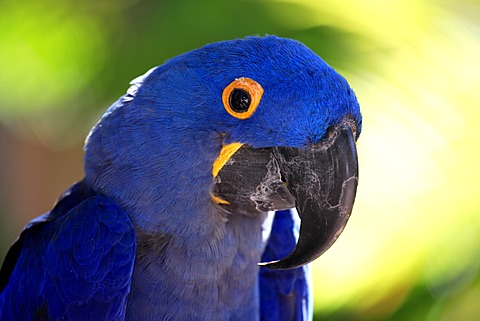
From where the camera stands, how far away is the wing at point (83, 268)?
153 centimetres

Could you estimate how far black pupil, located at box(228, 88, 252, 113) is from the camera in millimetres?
1431

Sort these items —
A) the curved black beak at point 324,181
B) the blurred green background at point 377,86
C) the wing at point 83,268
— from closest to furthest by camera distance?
the curved black beak at point 324,181 → the wing at point 83,268 → the blurred green background at point 377,86

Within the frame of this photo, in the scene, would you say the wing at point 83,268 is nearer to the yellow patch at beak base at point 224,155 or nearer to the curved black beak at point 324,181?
the yellow patch at beak base at point 224,155

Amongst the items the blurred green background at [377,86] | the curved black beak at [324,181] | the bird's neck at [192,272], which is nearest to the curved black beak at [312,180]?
the curved black beak at [324,181]

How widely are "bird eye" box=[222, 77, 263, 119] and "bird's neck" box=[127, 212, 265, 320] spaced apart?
267mm

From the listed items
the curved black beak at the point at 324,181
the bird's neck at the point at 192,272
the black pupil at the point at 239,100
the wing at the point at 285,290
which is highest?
the black pupil at the point at 239,100

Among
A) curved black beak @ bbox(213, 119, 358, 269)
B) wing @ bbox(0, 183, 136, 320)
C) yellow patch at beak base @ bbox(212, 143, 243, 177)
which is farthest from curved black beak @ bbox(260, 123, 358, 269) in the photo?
wing @ bbox(0, 183, 136, 320)

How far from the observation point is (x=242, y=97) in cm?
144

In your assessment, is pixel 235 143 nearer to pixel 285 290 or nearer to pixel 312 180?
pixel 312 180

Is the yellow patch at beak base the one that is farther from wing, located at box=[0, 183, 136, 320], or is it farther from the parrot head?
wing, located at box=[0, 183, 136, 320]

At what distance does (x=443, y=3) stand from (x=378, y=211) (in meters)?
0.88

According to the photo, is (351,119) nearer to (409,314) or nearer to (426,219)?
(426,219)

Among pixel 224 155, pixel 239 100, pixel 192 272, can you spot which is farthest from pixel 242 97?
pixel 192 272

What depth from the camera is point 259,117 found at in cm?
142
